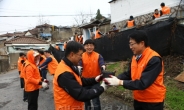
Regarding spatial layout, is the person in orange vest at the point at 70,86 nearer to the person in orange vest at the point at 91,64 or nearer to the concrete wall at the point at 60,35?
the person in orange vest at the point at 91,64

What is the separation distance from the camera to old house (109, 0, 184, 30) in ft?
43.6

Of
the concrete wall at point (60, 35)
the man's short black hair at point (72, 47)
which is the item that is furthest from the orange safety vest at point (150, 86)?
the concrete wall at point (60, 35)

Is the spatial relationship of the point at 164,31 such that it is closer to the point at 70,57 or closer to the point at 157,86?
the point at 157,86

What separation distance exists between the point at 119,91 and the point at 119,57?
3.09 metres

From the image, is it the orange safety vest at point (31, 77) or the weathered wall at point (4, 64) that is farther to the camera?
the weathered wall at point (4, 64)

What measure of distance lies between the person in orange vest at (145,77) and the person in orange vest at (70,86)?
46cm

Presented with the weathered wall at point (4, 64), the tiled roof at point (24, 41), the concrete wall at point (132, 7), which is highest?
the concrete wall at point (132, 7)

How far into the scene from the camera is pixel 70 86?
1.92 m

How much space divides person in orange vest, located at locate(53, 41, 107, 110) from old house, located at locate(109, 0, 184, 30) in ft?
35.4

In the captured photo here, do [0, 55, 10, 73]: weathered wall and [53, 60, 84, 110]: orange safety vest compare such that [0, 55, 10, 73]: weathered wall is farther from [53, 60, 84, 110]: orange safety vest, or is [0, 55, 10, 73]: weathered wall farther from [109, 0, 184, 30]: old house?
[53, 60, 84, 110]: orange safety vest

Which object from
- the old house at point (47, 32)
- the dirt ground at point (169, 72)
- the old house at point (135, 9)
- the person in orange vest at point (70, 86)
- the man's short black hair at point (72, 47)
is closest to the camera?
the person in orange vest at point (70, 86)

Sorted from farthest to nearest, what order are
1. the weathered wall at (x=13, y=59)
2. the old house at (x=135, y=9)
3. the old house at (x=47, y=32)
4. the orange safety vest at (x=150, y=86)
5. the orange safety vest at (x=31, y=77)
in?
the old house at (x=47, y=32)
the weathered wall at (x=13, y=59)
the old house at (x=135, y=9)
the orange safety vest at (x=31, y=77)
the orange safety vest at (x=150, y=86)

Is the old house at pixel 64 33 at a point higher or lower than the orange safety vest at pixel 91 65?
higher

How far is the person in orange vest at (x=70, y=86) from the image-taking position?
1941 mm
